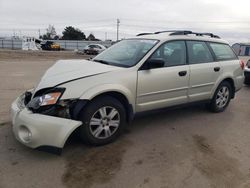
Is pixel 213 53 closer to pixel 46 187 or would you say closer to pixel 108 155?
pixel 108 155

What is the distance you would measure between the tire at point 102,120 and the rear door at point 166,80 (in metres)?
0.42

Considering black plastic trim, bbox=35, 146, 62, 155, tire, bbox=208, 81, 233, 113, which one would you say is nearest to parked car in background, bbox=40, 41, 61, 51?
tire, bbox=208, 81, 233, 113

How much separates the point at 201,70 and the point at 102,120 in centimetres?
222

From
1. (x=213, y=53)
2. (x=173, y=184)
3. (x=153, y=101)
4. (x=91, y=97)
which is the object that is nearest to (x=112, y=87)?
(x=91, y=97)

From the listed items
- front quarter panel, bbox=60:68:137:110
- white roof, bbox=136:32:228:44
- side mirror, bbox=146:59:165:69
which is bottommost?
front quarter panel, bbox=60:68:137:110

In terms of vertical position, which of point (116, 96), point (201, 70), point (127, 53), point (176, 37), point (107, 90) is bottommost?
point (116, 96)

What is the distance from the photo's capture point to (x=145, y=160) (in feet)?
11.1

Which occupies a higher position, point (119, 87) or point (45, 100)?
point (119, 87)

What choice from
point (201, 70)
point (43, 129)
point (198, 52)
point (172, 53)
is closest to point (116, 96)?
point (43, 129)

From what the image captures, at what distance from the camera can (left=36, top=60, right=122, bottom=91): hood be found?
3.53 metres

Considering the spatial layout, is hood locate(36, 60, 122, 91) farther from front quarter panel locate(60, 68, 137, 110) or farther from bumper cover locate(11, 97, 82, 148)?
bumper cover locate(11, 97, 82, 148)

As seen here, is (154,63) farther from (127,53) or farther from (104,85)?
(104,85)

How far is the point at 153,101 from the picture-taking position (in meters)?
4.22

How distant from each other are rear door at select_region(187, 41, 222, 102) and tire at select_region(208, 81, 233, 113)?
29cm
